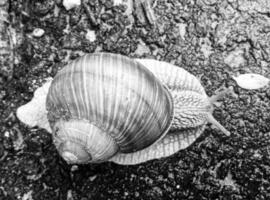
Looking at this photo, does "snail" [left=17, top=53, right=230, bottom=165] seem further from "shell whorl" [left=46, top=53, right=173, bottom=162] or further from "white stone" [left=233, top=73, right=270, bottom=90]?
"white stone" [left=233, top=73, right=270, bottom=90]

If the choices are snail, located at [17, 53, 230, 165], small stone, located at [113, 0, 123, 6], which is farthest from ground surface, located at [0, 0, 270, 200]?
snail, located at [17, 53, 230, 165]

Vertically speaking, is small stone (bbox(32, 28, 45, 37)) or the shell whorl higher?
small stone (bbox(32, 28, 45, 37))

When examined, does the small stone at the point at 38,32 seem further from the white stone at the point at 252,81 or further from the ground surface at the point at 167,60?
the white stone at the point at 252,81

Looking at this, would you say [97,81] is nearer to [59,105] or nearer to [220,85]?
[59,105]

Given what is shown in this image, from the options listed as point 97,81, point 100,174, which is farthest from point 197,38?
point 100,174

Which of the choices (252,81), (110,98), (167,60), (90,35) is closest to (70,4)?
(90,35)

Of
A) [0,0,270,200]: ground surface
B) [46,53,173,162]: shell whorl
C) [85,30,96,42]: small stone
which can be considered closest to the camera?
[46,53,173,162]: shell whorl
